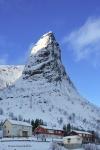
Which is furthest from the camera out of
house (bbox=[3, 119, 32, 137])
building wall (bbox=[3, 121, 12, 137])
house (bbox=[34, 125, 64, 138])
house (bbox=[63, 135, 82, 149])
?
house (bbox=[34, 125, 64, 138])

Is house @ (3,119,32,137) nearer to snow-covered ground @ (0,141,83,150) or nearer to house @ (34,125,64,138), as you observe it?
house @ (34,125,64,138)

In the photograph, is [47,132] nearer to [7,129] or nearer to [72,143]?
[7,129]

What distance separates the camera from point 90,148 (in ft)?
343

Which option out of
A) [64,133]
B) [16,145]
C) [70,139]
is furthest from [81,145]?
[64,133]

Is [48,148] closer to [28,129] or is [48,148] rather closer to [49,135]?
[28,129]

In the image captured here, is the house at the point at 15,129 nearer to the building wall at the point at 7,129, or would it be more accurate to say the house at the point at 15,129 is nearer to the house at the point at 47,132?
the building wall at the point at 7,129

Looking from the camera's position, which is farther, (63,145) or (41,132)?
(41,132)

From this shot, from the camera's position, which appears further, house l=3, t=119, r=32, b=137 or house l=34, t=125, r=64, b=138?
house l=34, t=125, r=64, b=138

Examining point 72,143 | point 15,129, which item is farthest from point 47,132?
point 72,143

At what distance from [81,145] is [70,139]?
3477 millimetres

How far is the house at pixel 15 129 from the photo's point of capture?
11712 cm

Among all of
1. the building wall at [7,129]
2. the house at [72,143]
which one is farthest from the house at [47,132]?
the house at [72,143]

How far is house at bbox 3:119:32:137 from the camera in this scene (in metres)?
117

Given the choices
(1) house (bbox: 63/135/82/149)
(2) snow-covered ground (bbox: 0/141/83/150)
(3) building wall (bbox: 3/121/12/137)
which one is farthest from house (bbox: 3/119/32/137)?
(2) snow-covered ground (bbox: 0/141/83/150)
